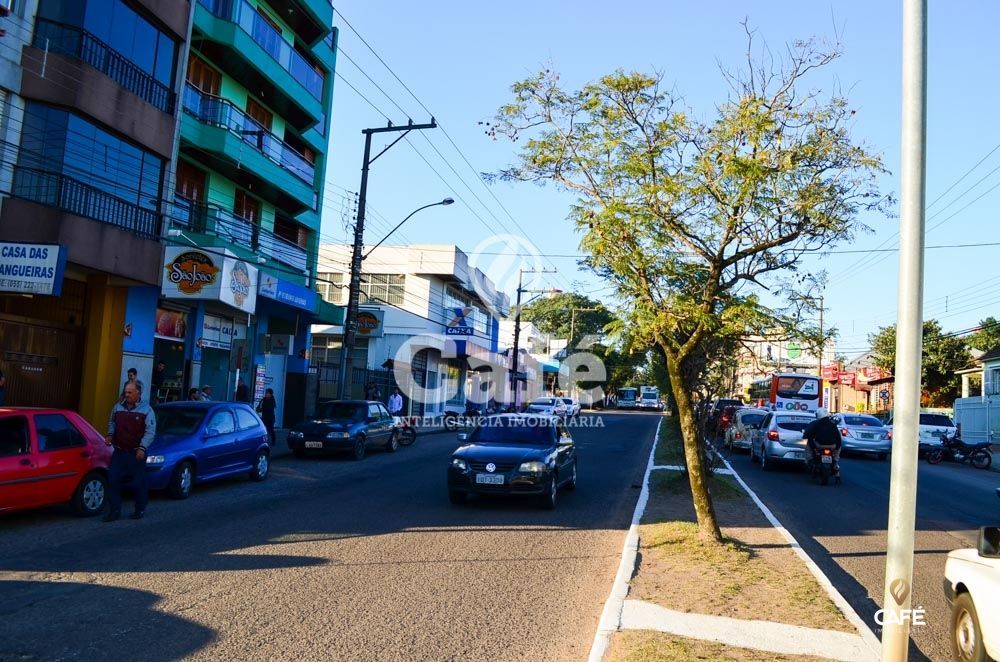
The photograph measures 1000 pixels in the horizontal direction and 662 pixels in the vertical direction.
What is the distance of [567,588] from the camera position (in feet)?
23.7

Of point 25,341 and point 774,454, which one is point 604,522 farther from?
point 25,341

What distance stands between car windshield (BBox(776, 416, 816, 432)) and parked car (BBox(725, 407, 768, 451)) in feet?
12.4

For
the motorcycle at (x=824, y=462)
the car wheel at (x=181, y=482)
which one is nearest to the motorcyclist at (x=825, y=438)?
the motorcycle at (x=824, y=462)

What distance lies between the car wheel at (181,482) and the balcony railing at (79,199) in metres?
6.79

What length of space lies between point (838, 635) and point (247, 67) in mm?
22253

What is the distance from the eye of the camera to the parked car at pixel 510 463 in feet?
37.7

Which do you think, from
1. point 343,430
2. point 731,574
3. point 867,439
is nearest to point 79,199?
point 343,430

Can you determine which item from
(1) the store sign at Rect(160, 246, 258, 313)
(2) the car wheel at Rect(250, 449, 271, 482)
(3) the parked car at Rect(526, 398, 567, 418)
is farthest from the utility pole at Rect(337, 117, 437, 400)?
(3) the parked car at Rect(526, 398, 567, 418)

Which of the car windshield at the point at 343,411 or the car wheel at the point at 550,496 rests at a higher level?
the car windshield at the point at 343,411

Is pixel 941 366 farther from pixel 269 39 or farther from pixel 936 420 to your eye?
pixel 269 39

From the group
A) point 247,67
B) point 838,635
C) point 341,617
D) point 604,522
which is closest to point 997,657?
point 838,635

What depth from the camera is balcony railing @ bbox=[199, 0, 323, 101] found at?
71.4 feet

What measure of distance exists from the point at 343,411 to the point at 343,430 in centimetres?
127

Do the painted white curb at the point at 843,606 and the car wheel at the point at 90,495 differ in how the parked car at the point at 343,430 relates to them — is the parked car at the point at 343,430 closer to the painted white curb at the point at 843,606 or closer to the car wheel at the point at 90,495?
the car wheel at the point at 90,495
